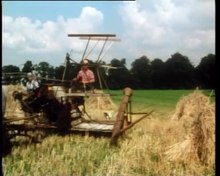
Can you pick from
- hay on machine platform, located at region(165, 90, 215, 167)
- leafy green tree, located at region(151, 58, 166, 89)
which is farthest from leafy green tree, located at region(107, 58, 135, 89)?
hay on machine platform, located at region(165, 90, 215, 167)

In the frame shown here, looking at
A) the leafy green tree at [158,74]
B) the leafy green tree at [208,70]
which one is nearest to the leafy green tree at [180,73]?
the leafy green tree at [158,74]

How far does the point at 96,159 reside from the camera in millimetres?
6641

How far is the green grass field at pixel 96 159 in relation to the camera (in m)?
5.70

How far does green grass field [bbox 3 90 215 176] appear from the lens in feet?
18.7

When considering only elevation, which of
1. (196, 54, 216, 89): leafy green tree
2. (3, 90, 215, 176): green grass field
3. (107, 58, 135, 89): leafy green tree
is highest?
(107, 58, 135, 89): leafy green tree

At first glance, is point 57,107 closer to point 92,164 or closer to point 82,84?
point 82,84

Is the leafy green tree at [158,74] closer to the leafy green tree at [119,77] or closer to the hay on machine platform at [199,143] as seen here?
the leafy green tree at [119,77]

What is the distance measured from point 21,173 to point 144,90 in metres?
35.5

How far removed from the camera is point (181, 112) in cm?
961

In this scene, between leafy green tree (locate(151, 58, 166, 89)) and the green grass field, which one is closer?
the green grass field

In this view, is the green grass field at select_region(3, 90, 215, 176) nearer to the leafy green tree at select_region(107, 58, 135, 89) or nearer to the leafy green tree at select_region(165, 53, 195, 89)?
the leafy green tree at select_region(165, 53, 195, 89)

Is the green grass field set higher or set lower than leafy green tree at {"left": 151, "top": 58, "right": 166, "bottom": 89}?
lower

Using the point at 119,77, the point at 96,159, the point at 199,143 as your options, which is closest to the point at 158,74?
the point at 119,77

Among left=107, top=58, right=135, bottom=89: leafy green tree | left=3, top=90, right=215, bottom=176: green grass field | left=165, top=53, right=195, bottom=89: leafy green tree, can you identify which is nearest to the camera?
left=3, top=90, right=215, bottom=176: green grass field
